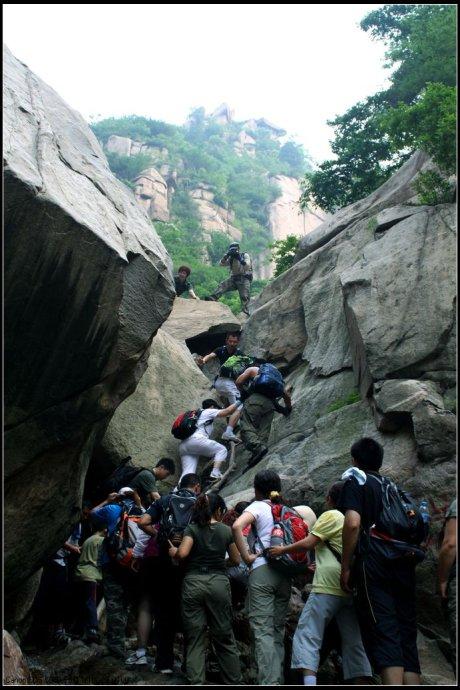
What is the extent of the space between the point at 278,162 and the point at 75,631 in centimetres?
7415

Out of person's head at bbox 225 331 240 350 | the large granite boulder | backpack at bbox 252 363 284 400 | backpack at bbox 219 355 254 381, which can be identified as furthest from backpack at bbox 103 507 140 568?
person's head at bbox 225 331 240 350

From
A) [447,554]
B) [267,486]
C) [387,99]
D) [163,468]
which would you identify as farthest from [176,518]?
[387,99]

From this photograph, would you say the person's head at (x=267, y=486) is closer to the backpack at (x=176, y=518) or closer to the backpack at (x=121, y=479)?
the backpack at (x=176, y=518)

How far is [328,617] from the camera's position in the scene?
6250 mm

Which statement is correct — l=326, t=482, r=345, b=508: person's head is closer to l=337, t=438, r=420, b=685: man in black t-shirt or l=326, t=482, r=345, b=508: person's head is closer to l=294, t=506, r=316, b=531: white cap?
l=294, t=506, r=316, b=531: white cap

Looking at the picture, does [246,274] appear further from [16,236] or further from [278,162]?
[278,162]

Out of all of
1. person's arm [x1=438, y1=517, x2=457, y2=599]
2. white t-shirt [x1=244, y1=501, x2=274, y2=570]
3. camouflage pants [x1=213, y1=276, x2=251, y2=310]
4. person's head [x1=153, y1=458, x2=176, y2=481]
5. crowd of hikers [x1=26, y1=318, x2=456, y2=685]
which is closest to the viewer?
person's arm [x1=438, y1=517, x2=457, y2=599]

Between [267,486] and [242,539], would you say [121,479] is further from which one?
[242,539]

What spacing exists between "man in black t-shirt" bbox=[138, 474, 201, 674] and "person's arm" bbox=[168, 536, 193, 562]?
0.41 meters

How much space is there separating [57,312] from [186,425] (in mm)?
4758

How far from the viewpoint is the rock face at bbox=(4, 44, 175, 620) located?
21.6 ft

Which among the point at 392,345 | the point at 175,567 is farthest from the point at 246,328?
the point at 175,567

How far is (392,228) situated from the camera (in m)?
12.5

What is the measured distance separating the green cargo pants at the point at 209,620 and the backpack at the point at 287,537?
0.58 metres
